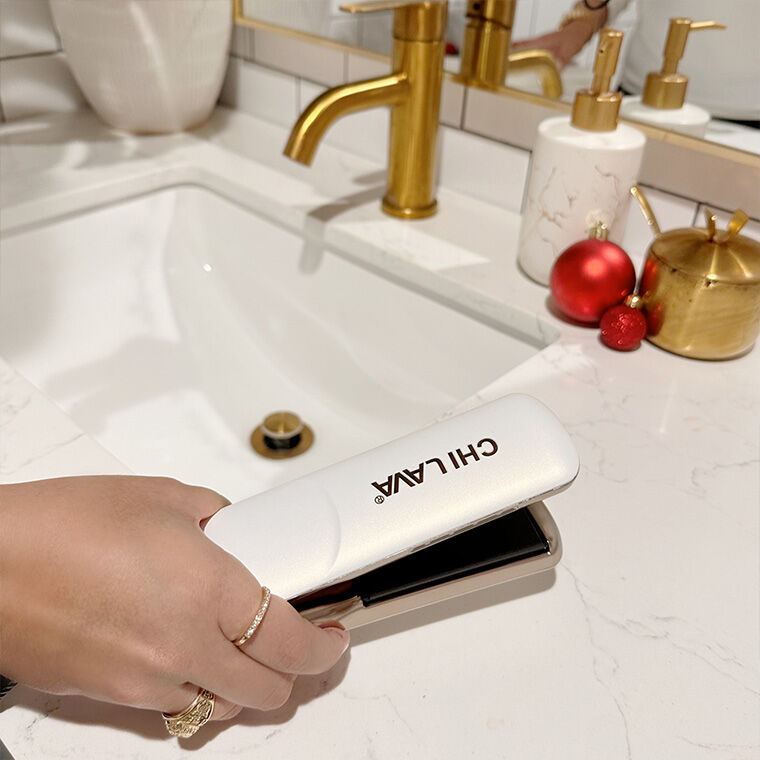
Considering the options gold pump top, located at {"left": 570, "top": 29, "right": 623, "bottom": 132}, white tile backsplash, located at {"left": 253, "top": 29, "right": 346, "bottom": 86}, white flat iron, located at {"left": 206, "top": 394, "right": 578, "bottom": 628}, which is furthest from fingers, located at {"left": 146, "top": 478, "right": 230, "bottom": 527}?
white tile backsplash, located at {"left": 253, "top": 29, "right": 346, "bottom": 86}

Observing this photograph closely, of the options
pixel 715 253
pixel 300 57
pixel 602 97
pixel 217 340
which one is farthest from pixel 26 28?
pixel 715 253

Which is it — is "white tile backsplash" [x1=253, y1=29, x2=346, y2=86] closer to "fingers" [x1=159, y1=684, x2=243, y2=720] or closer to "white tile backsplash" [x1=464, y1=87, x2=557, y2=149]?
"white tile backsplash" [x1=464, y1=87, x2=557, y2=149]

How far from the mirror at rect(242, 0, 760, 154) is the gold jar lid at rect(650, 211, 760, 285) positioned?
10cm

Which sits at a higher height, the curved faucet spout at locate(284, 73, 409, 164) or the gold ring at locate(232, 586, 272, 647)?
the curved faucet spout at locate(284, 73, 409, 164)

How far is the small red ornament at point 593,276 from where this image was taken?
0.48 m

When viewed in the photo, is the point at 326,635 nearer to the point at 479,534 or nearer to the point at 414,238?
the point at 479,534

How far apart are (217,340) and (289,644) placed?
17.8 inches

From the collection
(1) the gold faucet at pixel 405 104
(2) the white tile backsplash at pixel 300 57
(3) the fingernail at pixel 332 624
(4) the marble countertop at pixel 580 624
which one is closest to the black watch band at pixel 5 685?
(4) the marble countertop at pixel 580 624

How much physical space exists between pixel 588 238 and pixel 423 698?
34 centimetres

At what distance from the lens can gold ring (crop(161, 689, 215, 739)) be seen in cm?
26

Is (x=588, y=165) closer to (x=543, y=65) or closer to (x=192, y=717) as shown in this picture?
(x=543, y=65)

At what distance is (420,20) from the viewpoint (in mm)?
567

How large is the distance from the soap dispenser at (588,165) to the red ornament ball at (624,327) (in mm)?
66

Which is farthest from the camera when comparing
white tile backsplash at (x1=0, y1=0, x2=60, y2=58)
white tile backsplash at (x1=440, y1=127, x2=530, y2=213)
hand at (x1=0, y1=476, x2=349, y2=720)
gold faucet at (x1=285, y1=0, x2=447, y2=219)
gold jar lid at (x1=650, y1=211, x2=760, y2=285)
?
white tile backsplash at (x1=0, y1=0, x2=60, y2=58)
